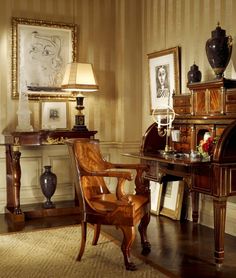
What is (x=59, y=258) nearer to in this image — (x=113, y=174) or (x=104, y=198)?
(x=104, y=198)

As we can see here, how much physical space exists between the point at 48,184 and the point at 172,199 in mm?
1479

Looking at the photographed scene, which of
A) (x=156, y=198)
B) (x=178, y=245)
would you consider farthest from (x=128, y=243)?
(x=156, y=198)

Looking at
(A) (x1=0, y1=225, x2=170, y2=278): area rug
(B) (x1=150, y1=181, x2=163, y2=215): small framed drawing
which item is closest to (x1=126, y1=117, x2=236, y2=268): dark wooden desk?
(A) (x1=0, y1=225, x2=170, y2=278): area rug

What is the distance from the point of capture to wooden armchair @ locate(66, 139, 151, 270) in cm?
322

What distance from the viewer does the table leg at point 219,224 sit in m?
3.25

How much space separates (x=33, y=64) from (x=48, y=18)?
0.64 meters

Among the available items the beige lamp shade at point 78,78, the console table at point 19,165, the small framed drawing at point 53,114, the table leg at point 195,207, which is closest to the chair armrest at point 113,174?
the console table at point 19,165

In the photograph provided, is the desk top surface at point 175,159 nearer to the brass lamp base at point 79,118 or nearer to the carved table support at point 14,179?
the brass lamp base at point 79,118

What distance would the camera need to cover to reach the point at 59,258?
346cm

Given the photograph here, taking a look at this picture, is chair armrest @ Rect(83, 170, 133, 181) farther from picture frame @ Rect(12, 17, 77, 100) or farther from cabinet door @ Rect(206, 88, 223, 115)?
picture frame @ Rect(12, 17, 77, 100)

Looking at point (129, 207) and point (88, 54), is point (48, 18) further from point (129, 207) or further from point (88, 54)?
point (129, 207)

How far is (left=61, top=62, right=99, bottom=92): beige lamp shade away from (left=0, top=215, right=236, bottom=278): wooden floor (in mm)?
1535

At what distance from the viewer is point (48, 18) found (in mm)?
5305

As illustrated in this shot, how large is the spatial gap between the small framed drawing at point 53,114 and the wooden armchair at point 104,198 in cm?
165
